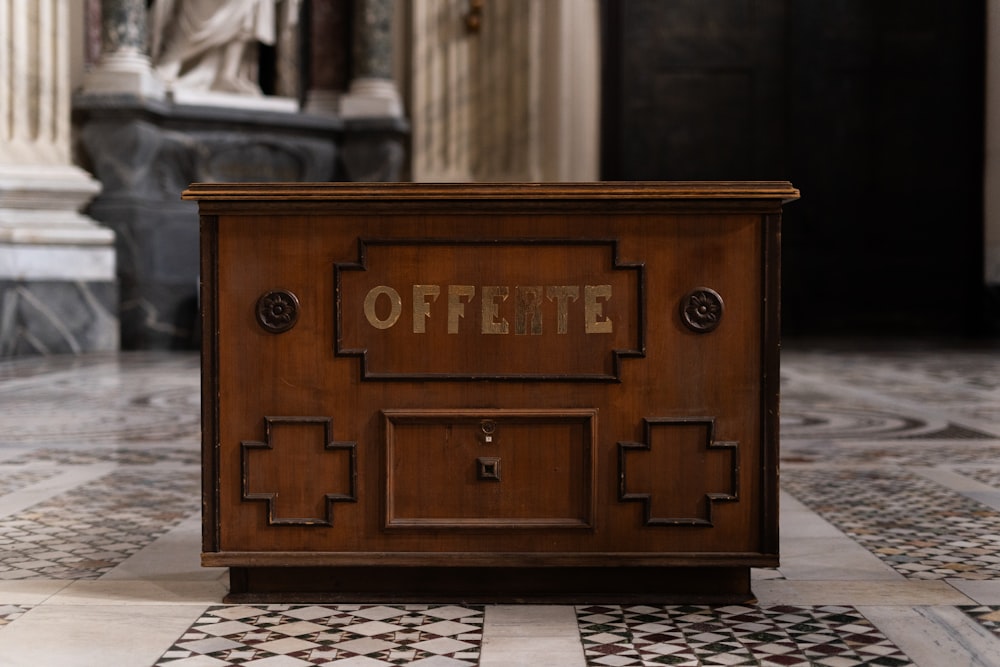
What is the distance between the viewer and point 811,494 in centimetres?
395

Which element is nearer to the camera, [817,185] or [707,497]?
[707,497]

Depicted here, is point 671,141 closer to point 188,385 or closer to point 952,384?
point 952,384

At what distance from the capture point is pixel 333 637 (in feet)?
7.63

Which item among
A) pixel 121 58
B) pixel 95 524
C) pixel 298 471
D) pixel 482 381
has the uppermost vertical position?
pixel 121 58

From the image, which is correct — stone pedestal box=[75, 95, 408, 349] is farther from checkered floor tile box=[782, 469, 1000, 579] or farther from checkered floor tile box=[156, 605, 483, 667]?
checkered floor tile box=[156, 605, 483, 667]

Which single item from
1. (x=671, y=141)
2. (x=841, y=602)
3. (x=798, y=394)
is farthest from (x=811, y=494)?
(x=671, y=141)

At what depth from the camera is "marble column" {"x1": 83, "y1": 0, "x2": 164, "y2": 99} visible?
9875 mm

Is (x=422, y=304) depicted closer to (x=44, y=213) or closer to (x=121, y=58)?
(x=44, y=213)

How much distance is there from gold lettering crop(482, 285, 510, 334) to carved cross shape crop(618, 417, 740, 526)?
36 centimetres

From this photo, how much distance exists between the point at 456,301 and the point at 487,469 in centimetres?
36

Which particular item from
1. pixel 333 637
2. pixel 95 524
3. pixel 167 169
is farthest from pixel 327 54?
pixel 333 637

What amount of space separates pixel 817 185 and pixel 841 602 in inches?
446

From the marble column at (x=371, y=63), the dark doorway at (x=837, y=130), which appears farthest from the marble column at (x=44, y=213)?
the dark doorway at (x=837, y=130)

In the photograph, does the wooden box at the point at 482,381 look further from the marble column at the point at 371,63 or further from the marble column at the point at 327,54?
the marble column at the point at 327,54
